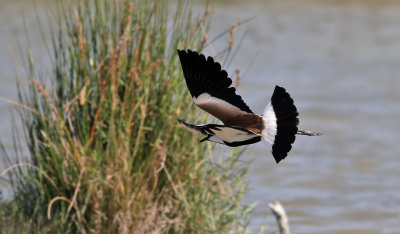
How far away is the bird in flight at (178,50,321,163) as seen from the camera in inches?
93.4

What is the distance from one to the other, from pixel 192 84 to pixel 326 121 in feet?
20.4

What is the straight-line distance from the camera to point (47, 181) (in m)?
4.29

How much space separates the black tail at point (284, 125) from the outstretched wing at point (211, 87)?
0.42 feet

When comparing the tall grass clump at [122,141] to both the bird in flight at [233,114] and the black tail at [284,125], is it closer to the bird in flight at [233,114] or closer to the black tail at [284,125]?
the bird in flight at [233,114]

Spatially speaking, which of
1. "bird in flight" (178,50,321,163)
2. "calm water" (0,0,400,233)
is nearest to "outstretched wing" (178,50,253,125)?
"bird in flight" (178,50,321,163)

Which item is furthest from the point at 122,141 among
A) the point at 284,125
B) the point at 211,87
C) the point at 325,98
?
the point at 325,98

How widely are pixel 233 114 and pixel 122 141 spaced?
163cm

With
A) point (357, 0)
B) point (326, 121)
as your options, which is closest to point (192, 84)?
point (326, 121)

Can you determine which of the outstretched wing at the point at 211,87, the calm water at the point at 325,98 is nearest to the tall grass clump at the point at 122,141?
the calm water at the point at 325,98

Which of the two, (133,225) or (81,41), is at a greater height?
(81,41)

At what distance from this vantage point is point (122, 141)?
407 cm

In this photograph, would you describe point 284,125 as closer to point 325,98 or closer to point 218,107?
point 218,107

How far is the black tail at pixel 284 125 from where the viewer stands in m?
2.35

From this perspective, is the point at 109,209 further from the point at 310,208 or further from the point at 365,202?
the point at 365,202
